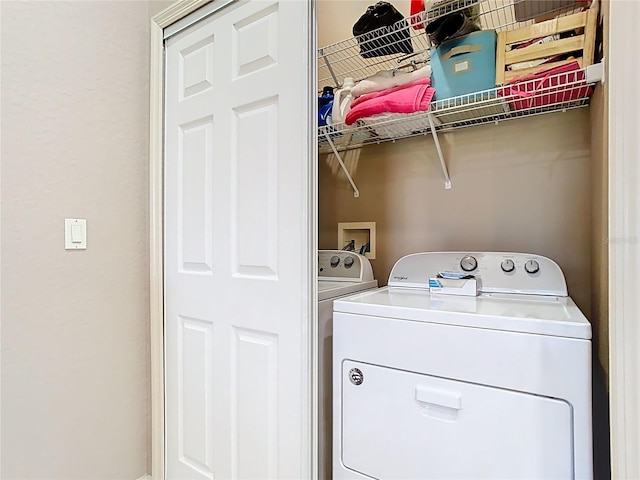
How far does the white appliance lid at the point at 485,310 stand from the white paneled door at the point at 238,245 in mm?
252

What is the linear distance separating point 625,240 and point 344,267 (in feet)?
4.03

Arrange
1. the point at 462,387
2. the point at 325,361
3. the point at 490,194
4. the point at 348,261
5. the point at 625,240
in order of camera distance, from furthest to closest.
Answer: the point at 348,261, the point at 490,194, the point at 325,361, the point at 462,387, the point at 625,240

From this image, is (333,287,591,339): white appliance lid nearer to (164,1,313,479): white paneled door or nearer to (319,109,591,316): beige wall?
(164,1,313,479): white paneled door

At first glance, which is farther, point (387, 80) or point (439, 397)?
point (387, 80)

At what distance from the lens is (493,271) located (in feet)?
4.69

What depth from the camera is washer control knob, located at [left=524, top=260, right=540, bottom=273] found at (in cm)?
135

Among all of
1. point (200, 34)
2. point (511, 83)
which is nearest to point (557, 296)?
point (511, 83)

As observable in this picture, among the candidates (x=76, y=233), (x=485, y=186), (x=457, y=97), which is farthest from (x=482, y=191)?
(x=76, y=233)

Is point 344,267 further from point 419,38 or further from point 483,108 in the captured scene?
point 419,38

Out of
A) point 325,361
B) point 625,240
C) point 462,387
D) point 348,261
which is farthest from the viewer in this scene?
point 348,261

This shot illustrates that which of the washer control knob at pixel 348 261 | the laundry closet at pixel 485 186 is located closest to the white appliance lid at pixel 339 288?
the washer control knob at pixel 348 261

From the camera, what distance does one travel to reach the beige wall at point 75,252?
4.33 ft

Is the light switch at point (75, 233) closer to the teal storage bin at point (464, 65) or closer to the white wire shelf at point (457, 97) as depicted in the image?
the white wire shelf at point (457, 97)

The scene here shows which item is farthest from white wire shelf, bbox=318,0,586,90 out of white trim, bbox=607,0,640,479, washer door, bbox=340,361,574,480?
washer door, bbox=340,361,574,480
